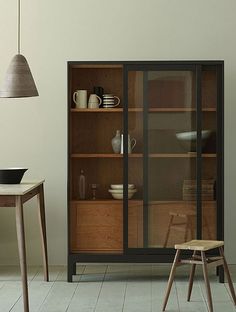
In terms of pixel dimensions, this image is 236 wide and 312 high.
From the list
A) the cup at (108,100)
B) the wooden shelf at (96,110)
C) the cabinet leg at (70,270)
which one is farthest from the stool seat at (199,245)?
the cup at (108,100)

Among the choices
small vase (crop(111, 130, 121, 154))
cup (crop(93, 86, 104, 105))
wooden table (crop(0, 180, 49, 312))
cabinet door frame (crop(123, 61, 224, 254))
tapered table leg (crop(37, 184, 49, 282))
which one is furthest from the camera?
cup (crop(93, 86, 104, 105))

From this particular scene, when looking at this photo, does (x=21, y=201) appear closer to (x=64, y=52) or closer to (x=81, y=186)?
(x=81, y=186)

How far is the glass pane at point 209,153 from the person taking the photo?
6.48 m

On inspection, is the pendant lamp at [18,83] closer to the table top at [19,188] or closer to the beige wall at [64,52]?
the table top at [19,188]

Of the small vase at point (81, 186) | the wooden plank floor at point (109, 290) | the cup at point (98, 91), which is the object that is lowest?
the wooden plank floor at point (109, 290)

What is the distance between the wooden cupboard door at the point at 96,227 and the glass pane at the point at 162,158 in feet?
0.42

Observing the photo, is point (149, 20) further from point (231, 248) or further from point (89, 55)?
point (231, 248)

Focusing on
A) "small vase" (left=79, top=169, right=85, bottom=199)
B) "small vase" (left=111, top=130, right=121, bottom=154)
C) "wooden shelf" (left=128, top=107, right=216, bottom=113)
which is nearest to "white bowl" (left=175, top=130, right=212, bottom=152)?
"wooden shelf" (left=128, top=107, right=216, bottom=113)

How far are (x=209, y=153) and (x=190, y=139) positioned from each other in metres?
0.20

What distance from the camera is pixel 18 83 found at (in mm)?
6070

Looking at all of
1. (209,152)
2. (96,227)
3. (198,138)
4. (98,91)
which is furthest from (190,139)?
(96,227)

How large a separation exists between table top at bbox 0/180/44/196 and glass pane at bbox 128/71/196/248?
86 centimetres

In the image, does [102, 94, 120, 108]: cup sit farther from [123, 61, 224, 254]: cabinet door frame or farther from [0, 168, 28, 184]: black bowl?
[0, 168, 28, 184]: black bowl

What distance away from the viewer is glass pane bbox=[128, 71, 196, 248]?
255 inches
